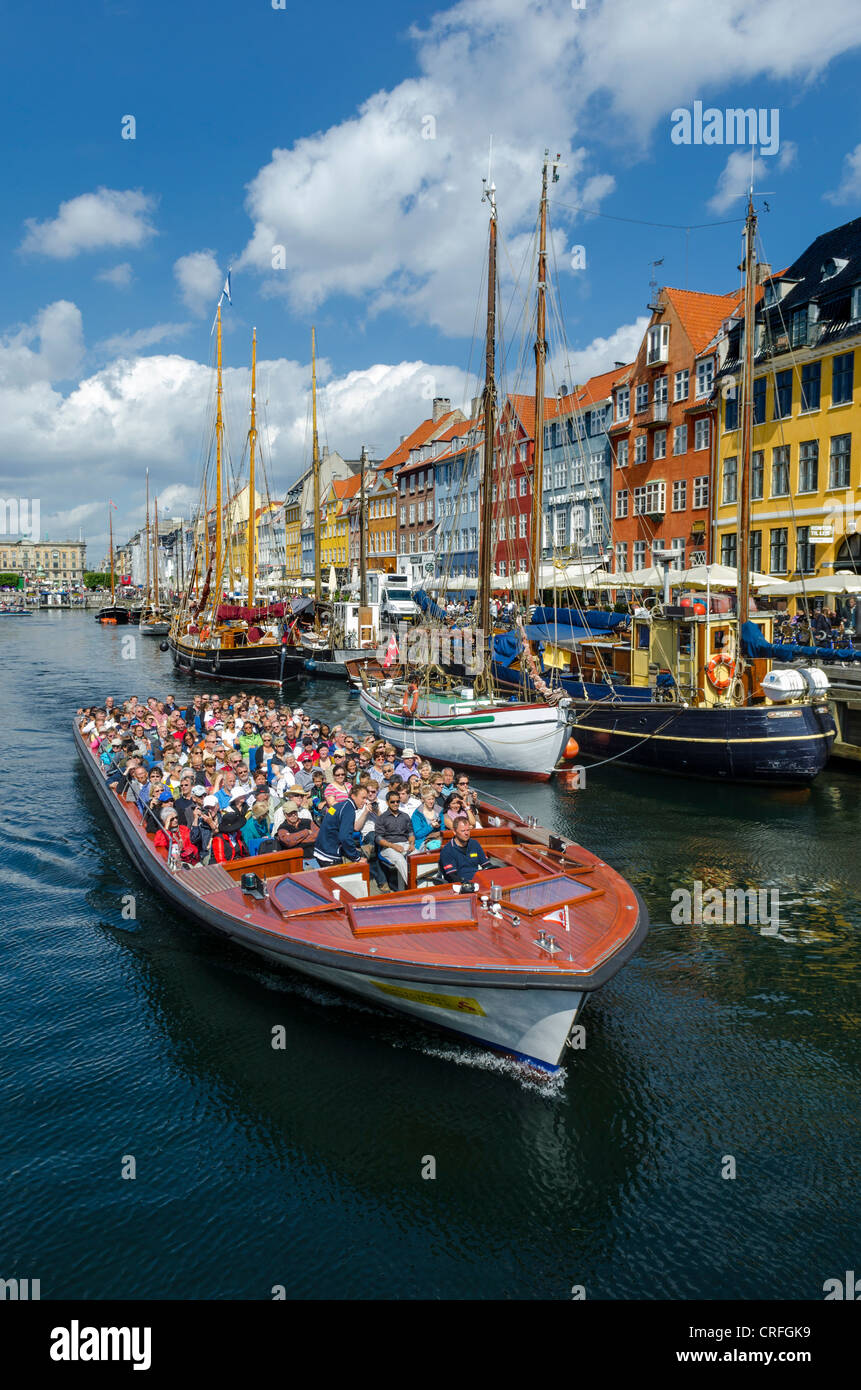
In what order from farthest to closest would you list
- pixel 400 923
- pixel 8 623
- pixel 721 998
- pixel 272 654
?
pixel 8 623 → pixel 272 654 → pixel 721 998 → pixel 400 923

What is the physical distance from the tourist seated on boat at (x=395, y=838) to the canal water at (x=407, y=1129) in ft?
5.63

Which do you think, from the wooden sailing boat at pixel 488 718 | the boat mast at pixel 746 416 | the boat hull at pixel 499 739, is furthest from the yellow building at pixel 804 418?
the boat hull at pixel 499 739

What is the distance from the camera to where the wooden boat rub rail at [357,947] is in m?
8.54

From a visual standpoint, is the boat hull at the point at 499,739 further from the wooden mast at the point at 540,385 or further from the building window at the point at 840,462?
the building window at the point at 840,462

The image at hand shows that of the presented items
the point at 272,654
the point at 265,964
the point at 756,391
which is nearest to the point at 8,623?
the point at 272,654

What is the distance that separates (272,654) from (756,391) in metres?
24.5

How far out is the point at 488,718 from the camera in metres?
23.5

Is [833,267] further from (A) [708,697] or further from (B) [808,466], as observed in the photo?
(A) [708,697]

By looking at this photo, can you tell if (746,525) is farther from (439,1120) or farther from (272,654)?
(272,654)

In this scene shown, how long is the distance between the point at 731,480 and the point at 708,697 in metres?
20.3

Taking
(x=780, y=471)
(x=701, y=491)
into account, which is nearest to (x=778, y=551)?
(x=780, y=471)

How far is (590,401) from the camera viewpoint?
175 feet

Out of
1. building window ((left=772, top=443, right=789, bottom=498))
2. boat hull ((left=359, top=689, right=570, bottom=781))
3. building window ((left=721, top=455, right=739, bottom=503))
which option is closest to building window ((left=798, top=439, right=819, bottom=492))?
building window ((left=772, top=443, right=789, bottom=498))

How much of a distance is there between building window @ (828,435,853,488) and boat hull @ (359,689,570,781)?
18.0 metres
